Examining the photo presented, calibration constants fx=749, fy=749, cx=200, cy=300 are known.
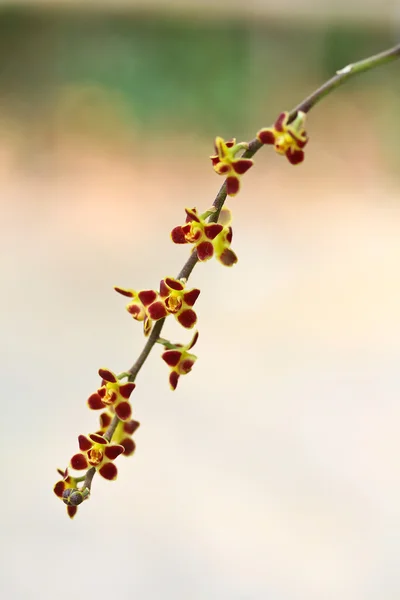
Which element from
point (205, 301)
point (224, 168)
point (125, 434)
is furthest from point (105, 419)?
point (205, 301)

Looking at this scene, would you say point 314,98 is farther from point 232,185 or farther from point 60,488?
point 60,488

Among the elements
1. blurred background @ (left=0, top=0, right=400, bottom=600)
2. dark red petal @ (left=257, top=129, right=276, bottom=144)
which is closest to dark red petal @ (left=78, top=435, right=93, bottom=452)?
dark red petal @ (left=257, top=129, right=276, bottom=144)

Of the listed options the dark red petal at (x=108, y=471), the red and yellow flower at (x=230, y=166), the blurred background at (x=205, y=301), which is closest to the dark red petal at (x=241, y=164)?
the red and yellow flower at (x=230, y=166)

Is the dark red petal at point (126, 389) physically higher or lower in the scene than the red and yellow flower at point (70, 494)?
higher

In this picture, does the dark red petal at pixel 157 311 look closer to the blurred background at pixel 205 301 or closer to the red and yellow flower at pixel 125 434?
the red and yellow flower at pixel 125 434

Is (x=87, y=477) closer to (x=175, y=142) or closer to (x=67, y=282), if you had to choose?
(x=67, y=282)

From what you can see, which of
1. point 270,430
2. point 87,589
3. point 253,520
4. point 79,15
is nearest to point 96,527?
point 87,589
